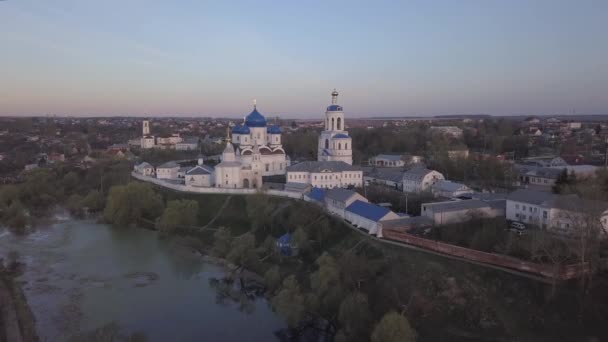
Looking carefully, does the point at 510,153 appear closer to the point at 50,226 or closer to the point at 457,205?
the point at 457,205

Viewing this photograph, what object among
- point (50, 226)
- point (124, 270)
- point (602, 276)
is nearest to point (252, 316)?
point (124, 270)

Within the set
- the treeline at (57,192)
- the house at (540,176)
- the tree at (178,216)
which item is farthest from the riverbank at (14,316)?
the house at (540,176)

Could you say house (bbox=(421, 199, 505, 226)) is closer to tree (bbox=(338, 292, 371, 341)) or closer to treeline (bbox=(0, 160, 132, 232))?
tree (bbox=(338, 292, 371, 341))

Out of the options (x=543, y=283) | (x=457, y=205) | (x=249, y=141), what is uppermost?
(x=249, y=141)

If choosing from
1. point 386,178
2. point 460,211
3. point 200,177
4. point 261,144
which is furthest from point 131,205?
point 460,211

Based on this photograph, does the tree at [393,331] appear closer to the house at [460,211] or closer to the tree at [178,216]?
the house at [460,211]

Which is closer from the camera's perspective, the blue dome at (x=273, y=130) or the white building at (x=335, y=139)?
the white building at (x=335, y=139)
